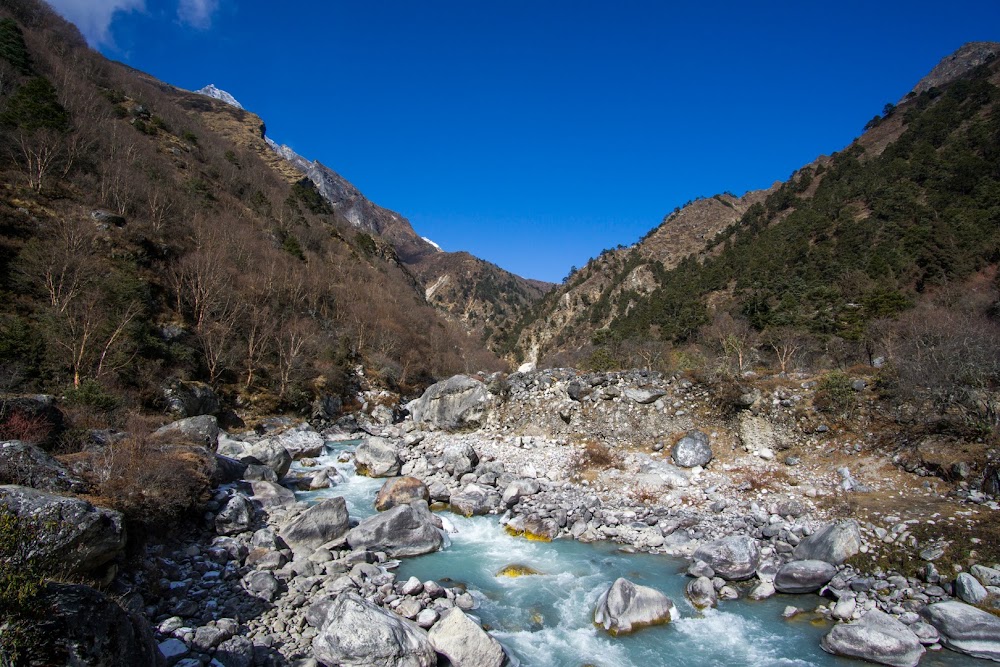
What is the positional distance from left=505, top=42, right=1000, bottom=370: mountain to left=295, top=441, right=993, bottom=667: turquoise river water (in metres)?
17.8

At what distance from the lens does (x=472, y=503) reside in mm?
14523

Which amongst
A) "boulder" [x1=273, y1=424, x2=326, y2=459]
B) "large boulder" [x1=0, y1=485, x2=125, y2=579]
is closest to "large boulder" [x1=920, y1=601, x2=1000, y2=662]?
"large boulder" [x1=0, y1=485, x2=125, y2=579]

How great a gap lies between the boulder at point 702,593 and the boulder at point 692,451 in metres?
6.21

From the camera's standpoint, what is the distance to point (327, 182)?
575 ft

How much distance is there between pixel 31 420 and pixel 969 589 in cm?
2206

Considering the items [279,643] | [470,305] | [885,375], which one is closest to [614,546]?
[279,643]

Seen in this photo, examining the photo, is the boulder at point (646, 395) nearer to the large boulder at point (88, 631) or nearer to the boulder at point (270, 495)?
the boulder at point (270, 495)

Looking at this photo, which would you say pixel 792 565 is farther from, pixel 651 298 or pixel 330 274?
pixel 651 298

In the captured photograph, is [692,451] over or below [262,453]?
over

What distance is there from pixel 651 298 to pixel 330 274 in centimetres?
4786

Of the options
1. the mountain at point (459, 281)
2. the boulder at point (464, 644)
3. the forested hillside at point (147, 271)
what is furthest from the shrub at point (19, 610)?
the mountain at point (459, 281)

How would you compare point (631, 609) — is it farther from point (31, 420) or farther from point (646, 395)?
point (31, 420)

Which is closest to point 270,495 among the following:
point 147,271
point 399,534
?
point 399,534

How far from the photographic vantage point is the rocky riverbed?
24.5 ft
